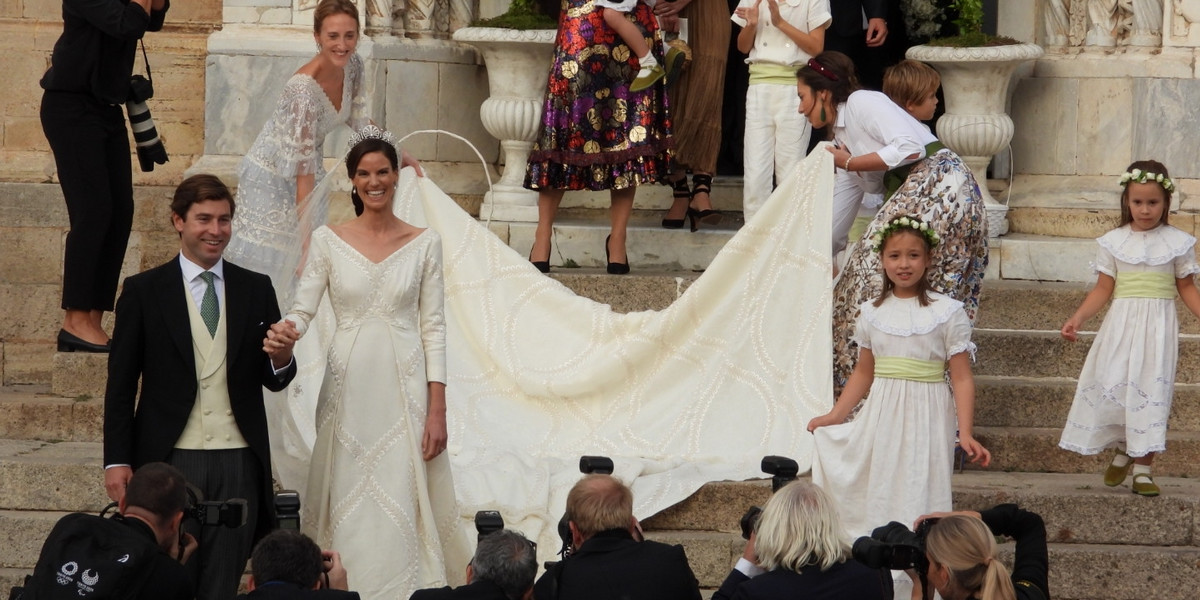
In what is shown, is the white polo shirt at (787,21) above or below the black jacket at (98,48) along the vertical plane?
above

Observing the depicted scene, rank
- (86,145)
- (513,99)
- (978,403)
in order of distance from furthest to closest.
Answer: (513,99)
(86,145)
(978,403)

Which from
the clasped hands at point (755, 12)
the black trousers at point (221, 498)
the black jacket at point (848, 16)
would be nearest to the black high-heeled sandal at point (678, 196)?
the clasped hands at point (755, 12)

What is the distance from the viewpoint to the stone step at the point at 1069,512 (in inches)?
278

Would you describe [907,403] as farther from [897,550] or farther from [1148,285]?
[1148,285]

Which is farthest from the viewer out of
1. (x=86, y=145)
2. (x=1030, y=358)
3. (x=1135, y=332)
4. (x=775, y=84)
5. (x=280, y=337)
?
(x=775, y=84)

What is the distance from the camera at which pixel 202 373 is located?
5.68 meters

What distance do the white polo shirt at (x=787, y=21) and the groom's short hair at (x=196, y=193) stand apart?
13.9 ft

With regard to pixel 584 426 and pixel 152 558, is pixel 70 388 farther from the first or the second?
pixel 152 558

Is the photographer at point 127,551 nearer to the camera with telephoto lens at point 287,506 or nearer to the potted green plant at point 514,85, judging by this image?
the camera with telephoto lens at point 287,506

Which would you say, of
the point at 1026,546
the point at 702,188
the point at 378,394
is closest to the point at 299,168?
the point at 378,394

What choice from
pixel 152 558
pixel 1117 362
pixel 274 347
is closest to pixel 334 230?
Result: pixel 274 347

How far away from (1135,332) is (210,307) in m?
3.86

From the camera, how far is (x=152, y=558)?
4742 millimetres

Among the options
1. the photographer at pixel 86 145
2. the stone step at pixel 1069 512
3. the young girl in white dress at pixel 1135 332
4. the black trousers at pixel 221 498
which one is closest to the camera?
the black trousers at pixel 221 498
